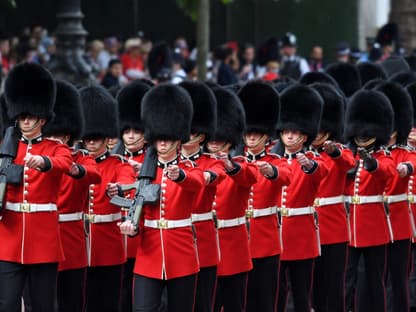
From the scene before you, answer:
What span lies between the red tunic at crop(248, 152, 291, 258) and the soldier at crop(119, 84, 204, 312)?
886mm

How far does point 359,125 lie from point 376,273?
3.02ft

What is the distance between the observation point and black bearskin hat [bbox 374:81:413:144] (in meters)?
8.84

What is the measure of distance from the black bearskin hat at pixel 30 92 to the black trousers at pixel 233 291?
1365 millimetres

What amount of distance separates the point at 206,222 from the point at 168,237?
431 mm

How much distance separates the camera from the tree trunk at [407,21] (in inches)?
746

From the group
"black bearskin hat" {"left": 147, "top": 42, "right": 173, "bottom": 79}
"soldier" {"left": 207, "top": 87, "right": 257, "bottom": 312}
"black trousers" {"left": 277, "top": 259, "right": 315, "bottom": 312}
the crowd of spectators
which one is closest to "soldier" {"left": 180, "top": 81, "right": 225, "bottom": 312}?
"soldier" {"left": 207, "top": 87, "right": 257, "bottom": 312}

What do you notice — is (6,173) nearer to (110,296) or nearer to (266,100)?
(110,296)

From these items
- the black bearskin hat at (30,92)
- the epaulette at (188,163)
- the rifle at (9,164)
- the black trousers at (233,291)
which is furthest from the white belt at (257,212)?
the rifle at (9,164)

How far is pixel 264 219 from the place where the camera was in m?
8.00

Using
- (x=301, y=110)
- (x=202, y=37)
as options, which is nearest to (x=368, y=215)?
(x=301, y=110)

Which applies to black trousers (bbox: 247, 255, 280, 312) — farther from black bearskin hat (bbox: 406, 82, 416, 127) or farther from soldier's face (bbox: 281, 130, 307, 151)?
black bearskin hat (bbox: 406, 82, 416, 127)

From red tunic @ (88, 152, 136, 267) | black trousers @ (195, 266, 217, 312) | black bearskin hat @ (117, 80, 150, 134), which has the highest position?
black bearskin hat @ (117, 80, 150, 134)

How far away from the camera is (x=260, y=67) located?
17.1 meters

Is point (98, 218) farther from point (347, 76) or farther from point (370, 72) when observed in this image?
point (370, 72)
